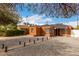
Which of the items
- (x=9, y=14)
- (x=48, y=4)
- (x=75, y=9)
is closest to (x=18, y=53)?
(x=9, y=14)

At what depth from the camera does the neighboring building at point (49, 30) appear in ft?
13.7

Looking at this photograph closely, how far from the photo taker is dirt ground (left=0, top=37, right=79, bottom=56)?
13.6ft

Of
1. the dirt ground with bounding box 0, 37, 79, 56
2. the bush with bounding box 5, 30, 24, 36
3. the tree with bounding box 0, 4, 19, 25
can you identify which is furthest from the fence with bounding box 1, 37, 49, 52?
the tree with bounding box 0, 4, 19, 25

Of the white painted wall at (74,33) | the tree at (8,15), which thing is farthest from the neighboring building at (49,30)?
the tree at (8,15)

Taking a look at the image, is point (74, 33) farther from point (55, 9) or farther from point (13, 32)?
point (13, 32)

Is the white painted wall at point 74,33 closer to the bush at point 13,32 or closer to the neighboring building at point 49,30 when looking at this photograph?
the neighboring building at point 49,30

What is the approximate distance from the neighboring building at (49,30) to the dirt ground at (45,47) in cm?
9

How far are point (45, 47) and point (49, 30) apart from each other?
31 cm

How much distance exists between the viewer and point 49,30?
13.9 ft

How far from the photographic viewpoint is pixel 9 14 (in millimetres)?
4309

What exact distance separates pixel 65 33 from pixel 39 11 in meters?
0.59

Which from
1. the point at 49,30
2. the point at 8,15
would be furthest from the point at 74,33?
the point at 8,15

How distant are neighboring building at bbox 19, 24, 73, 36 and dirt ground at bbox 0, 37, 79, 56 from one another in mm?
88

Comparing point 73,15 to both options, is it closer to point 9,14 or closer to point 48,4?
point 48,4
